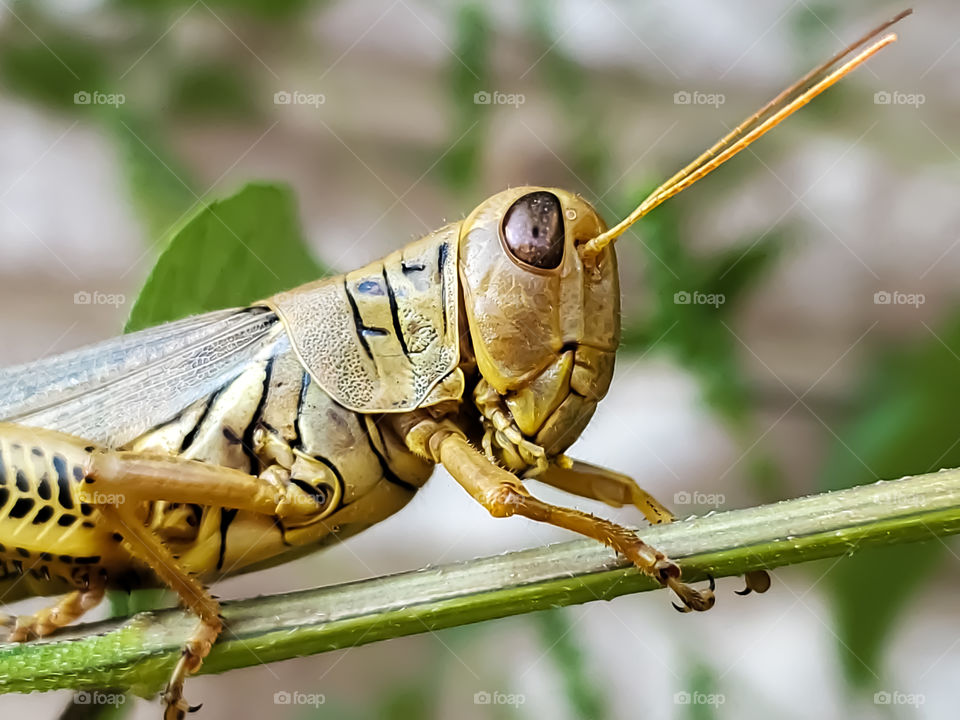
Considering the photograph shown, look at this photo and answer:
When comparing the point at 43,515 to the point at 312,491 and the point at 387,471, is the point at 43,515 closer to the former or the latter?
the point at 312,491

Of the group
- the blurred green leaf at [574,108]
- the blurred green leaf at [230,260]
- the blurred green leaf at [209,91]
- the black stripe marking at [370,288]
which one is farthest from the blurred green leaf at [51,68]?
the blurred green leaf at [574,108]

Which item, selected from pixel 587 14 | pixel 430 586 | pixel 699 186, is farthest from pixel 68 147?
pixel 430 586

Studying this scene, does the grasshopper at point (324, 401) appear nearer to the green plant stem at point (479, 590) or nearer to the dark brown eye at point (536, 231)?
the dark brown eye at point (536, 231)

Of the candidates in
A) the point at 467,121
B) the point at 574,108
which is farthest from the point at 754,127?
the point at 574,108

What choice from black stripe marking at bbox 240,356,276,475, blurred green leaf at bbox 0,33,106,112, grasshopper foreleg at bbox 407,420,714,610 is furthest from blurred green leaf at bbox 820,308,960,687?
blurred green leaf at bbox 0,33,106,112

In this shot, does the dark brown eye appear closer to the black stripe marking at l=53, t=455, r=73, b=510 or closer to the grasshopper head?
the grasshopper head

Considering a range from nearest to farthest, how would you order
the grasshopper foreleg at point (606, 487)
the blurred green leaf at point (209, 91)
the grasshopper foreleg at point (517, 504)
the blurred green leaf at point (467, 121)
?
the grasshopper foreleg at point (517, 504) < the grasshopper foreleg at point (606, 487) < the blurred green leaf at point (467, 121) < the blurred green leaf at point (209, 91)
